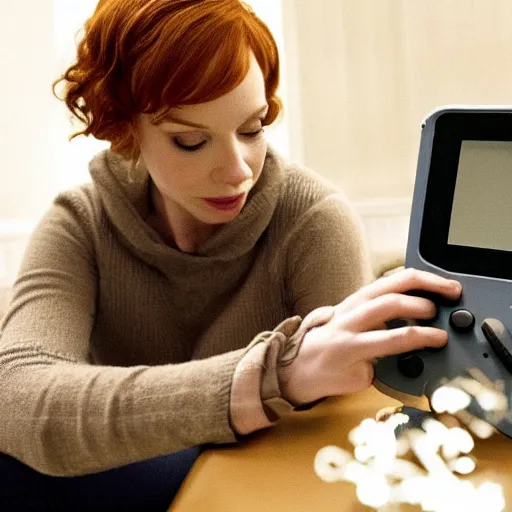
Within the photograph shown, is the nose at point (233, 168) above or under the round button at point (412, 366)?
above

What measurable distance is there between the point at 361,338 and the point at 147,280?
1.24 feet

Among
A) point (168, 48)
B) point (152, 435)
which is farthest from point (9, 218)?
point (152, 435)

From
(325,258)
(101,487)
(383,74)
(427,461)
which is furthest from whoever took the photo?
(383,74)

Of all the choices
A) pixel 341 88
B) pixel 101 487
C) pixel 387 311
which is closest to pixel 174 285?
pixel 101 487

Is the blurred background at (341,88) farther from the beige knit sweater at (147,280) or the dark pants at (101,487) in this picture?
the dark pants at (101,487)

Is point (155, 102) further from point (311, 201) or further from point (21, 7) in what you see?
point (21, 7)

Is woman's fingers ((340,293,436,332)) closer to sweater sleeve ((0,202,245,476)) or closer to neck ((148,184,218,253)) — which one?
sweater sleeve ((0,202,245,476))

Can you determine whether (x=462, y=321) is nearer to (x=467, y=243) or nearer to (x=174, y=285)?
(x=467, y=243)

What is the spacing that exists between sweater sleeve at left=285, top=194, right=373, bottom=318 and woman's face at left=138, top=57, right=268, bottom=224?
0.30 feet

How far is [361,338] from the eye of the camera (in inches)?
20.8

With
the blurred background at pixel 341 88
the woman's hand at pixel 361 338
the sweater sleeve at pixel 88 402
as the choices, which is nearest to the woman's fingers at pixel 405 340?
the woman's hand at pixel 361 338

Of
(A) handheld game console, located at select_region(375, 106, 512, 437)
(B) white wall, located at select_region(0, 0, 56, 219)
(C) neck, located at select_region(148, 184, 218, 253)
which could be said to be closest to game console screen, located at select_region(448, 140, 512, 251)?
(A) handheld game console, located at select_region(375, 106, 512, 437)

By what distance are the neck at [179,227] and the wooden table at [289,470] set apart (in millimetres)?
321

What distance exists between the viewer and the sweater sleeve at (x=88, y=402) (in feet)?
1.82
